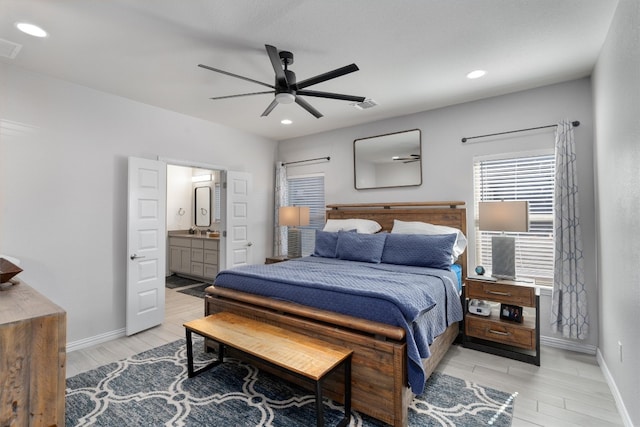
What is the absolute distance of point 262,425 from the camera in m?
1.95

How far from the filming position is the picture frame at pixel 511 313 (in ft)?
9.66

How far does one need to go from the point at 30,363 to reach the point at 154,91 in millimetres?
2828

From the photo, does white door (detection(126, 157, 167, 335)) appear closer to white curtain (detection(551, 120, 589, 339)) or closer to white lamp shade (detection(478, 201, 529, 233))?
white lamp shade (detection(478, 201, 529, 233))

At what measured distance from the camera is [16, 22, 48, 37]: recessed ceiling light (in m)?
2.21

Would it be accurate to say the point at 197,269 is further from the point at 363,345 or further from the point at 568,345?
the point at 568,345

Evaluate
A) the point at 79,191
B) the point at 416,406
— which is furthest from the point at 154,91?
the point at 416,406

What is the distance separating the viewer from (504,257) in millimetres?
3166

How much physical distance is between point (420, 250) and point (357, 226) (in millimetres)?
1073

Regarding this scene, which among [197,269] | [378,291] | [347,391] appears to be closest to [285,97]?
[378,291]

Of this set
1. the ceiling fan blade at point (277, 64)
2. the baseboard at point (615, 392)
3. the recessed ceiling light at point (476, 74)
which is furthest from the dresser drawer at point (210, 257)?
the baseboard at point (615, 392)

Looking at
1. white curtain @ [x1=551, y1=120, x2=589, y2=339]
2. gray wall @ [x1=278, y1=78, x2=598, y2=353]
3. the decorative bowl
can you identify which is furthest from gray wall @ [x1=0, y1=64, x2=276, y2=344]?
white curtain @ [x1=551, y1=120, x2=589, y2=339]

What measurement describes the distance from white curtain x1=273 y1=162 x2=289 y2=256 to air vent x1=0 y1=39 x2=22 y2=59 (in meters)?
3.49

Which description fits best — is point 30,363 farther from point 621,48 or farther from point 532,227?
point 532,227

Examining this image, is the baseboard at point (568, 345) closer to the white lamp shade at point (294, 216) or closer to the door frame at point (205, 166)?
the white lamp shade at point (294, 216)
